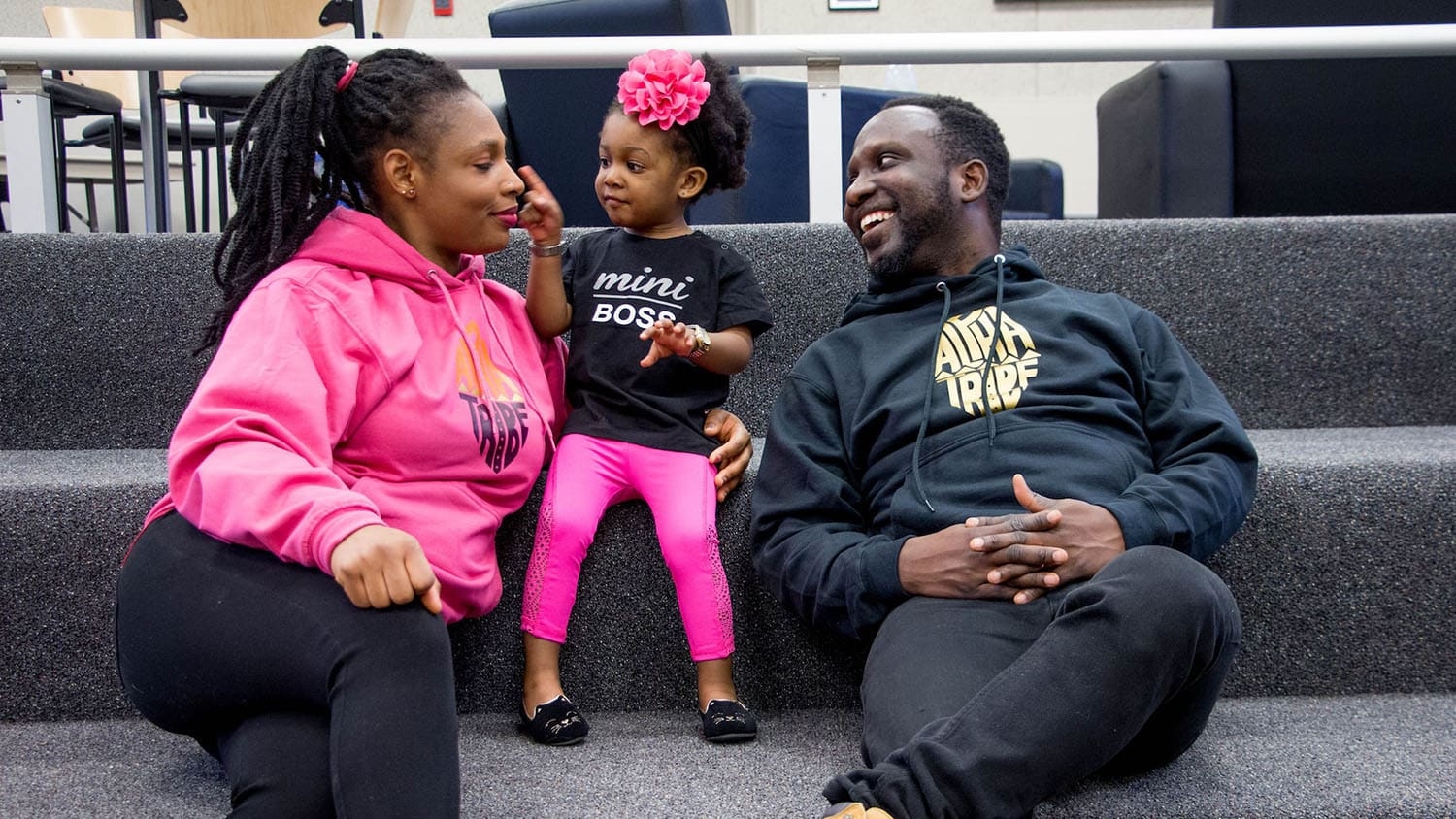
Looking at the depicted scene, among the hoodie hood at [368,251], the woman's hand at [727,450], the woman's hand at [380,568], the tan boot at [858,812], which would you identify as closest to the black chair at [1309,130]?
the woman's hand at [727,450]

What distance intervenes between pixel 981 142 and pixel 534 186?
630 millimetres

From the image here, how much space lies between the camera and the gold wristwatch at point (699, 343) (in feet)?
4.60

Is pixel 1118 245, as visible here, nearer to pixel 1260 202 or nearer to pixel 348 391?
pixel 1260 202

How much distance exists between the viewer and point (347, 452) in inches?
47.6

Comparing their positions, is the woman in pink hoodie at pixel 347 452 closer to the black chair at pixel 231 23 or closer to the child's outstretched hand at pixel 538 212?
the child's outstretched hand at pixel 538 212

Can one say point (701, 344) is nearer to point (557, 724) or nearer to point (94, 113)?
point (557, 724)

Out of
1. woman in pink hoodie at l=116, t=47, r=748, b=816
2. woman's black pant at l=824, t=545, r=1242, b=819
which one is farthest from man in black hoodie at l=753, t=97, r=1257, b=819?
woman in pink hoodie at l=116, t=47, r=748, b=816

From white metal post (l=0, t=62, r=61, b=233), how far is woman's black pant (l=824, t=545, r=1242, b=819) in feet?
5.23

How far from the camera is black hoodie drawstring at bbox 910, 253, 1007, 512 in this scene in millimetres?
1336

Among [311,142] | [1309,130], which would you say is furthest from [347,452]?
[1309,130]

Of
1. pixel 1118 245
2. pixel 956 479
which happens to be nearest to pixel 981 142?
pixel 1118 245

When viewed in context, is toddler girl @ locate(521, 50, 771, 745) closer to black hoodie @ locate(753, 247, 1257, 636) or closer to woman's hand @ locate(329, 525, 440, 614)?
black hoodie @ locate(753, 247, 1257, 636)

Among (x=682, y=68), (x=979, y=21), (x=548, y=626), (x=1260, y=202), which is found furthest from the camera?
(x=979, y=21)

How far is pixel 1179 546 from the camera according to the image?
125 cm
